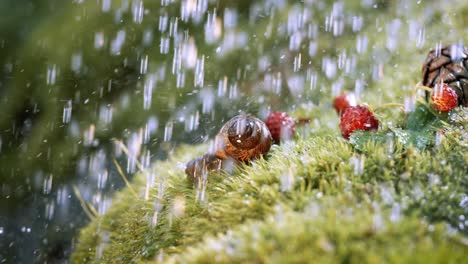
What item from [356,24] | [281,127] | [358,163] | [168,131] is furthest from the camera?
[356,24]

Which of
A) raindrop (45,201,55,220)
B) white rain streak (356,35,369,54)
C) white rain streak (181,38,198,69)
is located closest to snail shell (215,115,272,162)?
white rain streak (181,38,198,69)

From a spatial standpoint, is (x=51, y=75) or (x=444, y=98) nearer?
(x=444, y=98)

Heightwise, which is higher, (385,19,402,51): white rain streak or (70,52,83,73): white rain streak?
(385,19,402,51): white rain streak

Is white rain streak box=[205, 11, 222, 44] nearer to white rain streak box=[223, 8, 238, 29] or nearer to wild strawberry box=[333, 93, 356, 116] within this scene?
white rain streak box=[223, 8, 238, 29]

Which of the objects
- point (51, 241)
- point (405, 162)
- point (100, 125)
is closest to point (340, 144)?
point (405, 162)

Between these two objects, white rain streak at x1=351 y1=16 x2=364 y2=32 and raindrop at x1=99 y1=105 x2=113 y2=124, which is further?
white rain streak at x1=351 y1=16 x2=364 y2=32

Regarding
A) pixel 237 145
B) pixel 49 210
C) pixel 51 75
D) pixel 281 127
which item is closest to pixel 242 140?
pixel 237 145

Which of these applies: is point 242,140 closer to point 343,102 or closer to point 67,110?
point 343,102
